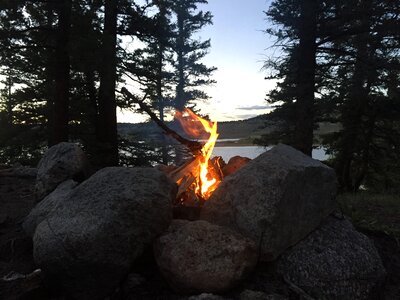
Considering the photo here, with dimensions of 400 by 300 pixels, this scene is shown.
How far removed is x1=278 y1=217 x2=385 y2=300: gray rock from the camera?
173 inches

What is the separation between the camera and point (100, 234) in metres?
4.07

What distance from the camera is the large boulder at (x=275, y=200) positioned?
14.6 feet

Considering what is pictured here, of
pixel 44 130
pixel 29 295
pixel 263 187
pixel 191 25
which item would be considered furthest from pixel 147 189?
pixel 191 25

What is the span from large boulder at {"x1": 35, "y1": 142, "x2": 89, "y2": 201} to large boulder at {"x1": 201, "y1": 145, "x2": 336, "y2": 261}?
274cm

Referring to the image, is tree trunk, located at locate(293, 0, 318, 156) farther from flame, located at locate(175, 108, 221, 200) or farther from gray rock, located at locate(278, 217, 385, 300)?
gray rock, located at locate(278, 217, 385, 300)

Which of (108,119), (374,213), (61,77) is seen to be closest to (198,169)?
(374,213)

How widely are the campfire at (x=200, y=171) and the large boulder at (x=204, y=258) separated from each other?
48.9 inches

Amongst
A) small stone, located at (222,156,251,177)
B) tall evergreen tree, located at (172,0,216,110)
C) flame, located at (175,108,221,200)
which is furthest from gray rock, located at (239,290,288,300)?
tall evergreen tree, located at (172,0,216,110)

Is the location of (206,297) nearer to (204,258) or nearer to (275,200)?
(204,258)

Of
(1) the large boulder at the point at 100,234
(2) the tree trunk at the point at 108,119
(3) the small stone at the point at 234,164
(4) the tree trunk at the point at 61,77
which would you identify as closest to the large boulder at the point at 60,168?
(1) the large boulder at the point at 100,234

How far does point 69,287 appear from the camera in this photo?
431 centimetres

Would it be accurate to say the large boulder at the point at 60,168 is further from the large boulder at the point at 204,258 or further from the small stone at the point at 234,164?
the large boulder at the point at 204,258

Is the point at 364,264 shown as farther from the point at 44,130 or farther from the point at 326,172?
the point at 44,130

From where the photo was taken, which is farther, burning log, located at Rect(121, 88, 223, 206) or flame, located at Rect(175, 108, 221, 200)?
flame, located at Rect(175, 108, 221, 200)
